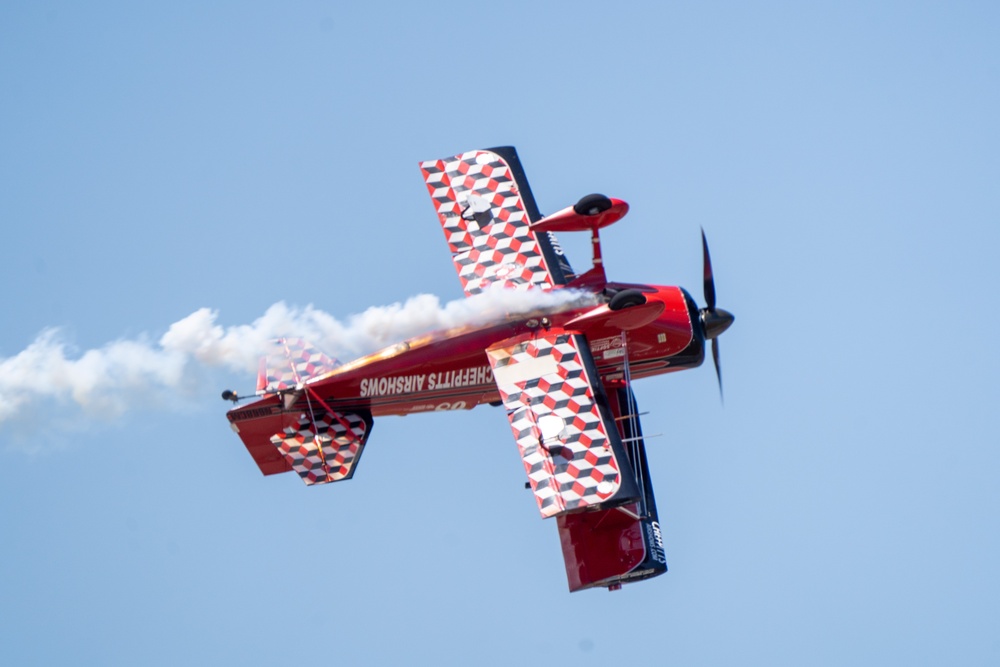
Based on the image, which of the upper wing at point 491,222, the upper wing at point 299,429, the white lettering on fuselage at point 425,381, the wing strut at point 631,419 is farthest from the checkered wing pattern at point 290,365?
the wing strut at point 631,419

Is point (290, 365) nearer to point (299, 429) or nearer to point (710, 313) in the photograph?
point (299, 429)

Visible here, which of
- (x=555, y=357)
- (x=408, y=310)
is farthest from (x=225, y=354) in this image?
(x=555, y=357)

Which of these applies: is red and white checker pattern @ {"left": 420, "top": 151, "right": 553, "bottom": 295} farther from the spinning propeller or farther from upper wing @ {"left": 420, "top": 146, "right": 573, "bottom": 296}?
the spinning propeller

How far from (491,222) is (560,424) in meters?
7.28

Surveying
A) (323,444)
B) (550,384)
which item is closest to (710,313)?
(550,384)

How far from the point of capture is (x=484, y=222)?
41.4m

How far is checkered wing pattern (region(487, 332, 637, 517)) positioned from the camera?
113 feet

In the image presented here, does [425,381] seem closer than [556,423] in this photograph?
No

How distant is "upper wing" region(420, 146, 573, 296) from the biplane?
0.15ft

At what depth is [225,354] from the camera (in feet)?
124

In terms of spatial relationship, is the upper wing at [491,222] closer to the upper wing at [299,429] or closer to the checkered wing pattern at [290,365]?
the checkered wing pattern at [290,365]

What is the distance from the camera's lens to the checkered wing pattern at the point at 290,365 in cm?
3800

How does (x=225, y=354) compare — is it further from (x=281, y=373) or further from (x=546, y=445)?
(x=546, y=445)

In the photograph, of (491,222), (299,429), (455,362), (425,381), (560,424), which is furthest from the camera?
(491,222)
